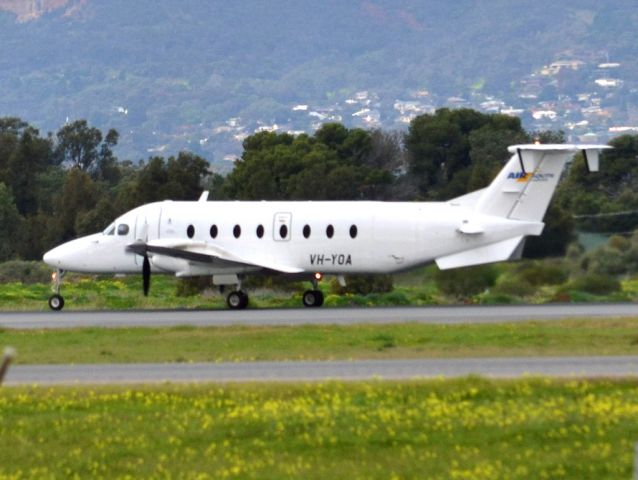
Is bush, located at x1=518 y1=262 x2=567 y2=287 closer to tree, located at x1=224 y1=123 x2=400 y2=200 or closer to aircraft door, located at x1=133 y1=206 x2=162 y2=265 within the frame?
aircraft door, located at x1=133 y1=206 x2=162 y2=265

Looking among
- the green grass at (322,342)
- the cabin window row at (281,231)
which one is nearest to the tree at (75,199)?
the cabin window row at (281,231)

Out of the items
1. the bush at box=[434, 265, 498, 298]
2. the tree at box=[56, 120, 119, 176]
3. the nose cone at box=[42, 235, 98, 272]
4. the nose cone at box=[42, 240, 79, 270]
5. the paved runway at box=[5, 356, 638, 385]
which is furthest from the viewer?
the tree at box=[56, 120, 119, 176]

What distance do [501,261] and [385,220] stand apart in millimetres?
3042

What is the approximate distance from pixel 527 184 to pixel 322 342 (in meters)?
11.4

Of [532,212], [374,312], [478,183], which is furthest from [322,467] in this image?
[478,183]

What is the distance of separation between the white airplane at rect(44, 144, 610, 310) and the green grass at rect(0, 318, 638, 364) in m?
6.75

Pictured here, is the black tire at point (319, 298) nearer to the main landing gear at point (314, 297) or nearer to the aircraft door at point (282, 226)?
the main landing gear at point (314, 297)

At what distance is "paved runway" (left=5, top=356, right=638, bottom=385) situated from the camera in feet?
78.1

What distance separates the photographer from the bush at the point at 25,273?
60125 millimetres

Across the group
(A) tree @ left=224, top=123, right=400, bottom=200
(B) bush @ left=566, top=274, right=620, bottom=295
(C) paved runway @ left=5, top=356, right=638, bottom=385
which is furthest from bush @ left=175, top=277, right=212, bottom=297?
(C) paved runway @ left=5, top=356, right=638, bottom=385

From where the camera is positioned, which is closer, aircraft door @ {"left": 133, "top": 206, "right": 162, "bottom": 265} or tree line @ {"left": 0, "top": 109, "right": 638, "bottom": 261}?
aircraft door @ {"left": 133, "top": 206, "right": 162, "bottom": 265}

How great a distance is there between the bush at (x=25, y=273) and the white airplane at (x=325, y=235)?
16443 millimetres

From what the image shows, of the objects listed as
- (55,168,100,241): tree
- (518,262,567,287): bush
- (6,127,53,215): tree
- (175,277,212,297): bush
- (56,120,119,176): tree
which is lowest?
(175,277,212,297): bush

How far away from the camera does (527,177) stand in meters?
40.1
